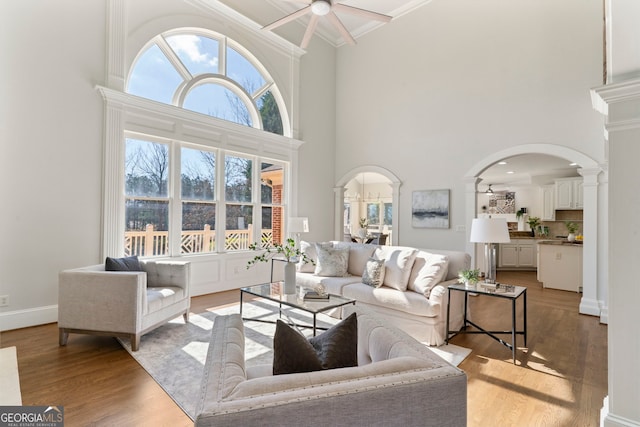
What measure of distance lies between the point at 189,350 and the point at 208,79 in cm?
432

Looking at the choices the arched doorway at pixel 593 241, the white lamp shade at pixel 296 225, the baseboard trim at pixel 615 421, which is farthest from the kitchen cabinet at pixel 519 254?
the baseboard trim at pixel 615 421

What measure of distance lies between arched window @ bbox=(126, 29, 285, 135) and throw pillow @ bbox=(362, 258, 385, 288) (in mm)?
3656

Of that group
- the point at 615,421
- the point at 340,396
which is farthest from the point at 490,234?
the point at 340,396

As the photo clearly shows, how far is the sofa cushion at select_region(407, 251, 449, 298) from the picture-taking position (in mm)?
3412

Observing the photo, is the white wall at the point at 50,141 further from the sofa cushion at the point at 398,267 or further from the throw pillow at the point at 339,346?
the throw pillow at the point at 339,346

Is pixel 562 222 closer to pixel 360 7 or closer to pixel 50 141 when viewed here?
pixel 360 7

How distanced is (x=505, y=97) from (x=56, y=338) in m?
6.86

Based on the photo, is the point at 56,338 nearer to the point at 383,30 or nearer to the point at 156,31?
the point at 156,31

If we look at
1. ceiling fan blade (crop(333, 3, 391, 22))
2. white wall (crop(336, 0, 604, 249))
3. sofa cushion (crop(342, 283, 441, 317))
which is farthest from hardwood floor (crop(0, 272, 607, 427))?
ceiling fan blade (crop(333, 3, 391, 22))

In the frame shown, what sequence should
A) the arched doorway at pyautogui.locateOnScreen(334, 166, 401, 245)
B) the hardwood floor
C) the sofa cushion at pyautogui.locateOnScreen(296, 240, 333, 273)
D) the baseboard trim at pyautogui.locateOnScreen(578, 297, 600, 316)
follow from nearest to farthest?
the hardwood floor < the baseboard trim at pyautogui.locateOnScreen(578, 297, 600, 316) < the sofa cushion at pyautogui.locateOnScreen(296, 240, 333, 273) < the arched doorway at pyautogui.locateOnScreen(334, 166, 401, 245)

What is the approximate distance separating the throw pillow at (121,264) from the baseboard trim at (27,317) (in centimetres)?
108

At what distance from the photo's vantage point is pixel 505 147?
5234mm

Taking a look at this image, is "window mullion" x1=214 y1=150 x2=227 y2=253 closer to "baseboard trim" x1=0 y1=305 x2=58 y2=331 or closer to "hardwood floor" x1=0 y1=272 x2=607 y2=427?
"baseboard trim" x1=0 y1=305 x2=58 y2=331

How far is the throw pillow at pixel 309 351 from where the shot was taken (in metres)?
1.14
